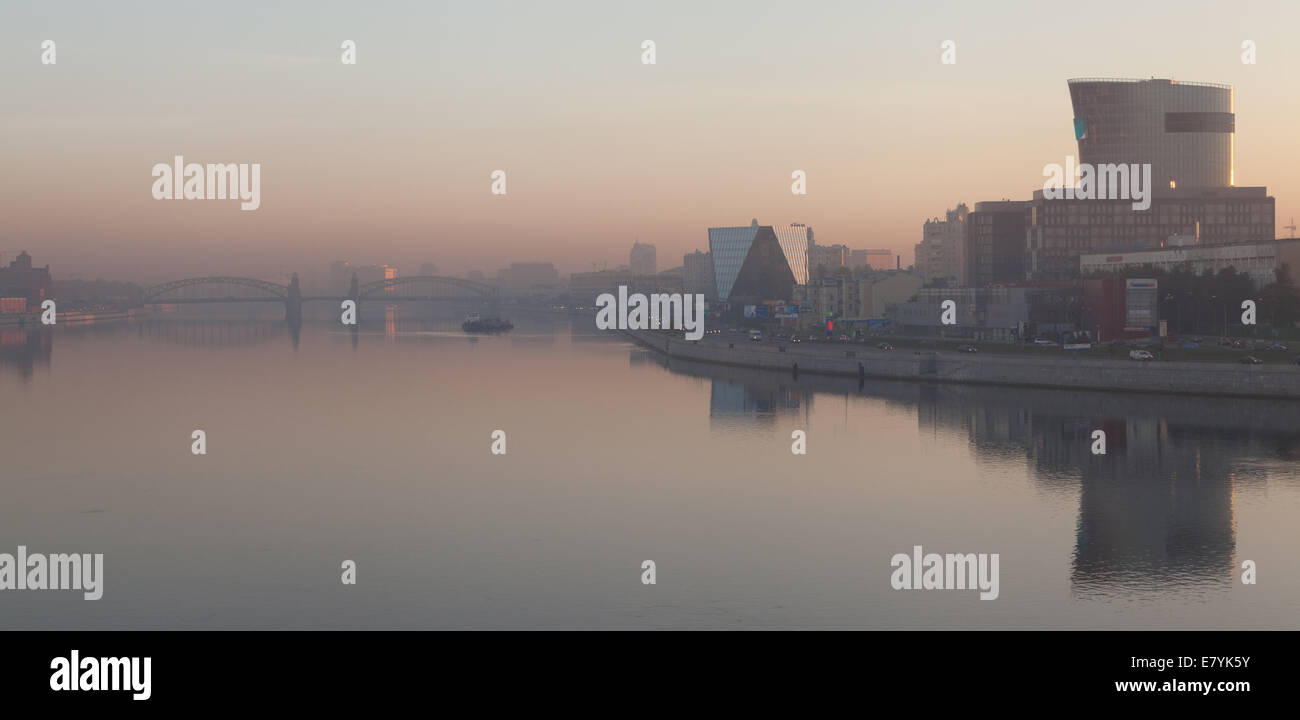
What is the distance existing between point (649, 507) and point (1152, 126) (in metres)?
133

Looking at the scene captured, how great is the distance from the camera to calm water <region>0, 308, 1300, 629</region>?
60.3 ft

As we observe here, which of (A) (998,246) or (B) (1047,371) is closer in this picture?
(B) (1047,371)

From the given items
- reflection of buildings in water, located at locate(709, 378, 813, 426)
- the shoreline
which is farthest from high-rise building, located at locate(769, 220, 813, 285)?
reflection of buildings in water, located at locate(709, 378, 813, 426)

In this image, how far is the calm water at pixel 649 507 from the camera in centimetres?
1839

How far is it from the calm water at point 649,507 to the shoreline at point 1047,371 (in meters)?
1.42

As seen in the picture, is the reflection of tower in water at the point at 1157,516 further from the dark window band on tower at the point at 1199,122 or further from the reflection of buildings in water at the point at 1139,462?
the dark window band on tower at the point at 1199,122

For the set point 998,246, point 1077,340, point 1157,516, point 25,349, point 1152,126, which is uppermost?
point 1152,126

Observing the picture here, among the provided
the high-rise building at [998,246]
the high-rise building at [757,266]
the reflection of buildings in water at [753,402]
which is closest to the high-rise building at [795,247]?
the high-rise building at [757,266]

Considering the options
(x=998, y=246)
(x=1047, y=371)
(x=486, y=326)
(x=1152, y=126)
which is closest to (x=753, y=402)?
(x=1047, y=371)

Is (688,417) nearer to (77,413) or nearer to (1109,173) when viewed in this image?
(77,413)

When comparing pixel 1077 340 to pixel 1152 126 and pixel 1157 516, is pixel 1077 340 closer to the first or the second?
pixel 1157 516

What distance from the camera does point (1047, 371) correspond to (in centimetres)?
5166

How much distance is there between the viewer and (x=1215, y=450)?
3431 cm

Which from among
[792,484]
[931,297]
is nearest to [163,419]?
[792,484]
